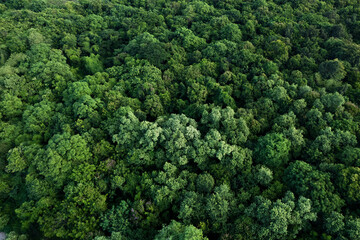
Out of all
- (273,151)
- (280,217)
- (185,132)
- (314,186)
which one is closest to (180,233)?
(280,217)

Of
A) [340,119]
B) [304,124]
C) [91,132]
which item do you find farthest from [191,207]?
[340,119]

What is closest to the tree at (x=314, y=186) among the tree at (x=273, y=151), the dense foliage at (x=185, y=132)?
the dense foliage at (x=185, y=132)

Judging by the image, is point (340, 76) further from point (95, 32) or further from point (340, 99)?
point (95, 32)

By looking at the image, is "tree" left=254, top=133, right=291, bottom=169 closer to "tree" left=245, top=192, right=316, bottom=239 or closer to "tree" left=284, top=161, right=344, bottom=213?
"tree" left=284, top=161, right=344, bottom=213

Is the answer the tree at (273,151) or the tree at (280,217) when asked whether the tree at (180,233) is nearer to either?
the tree at (280,217)

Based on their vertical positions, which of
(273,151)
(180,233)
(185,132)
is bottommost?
(180,233)

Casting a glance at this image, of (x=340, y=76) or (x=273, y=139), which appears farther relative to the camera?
(x=340, y=76)

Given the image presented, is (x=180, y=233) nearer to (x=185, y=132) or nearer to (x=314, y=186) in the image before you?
(x=185, y=132)

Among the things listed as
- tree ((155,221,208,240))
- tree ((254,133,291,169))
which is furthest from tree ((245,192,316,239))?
tree ((155,221,208,240))

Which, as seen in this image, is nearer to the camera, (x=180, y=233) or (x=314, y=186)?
(x=180, y=233)
